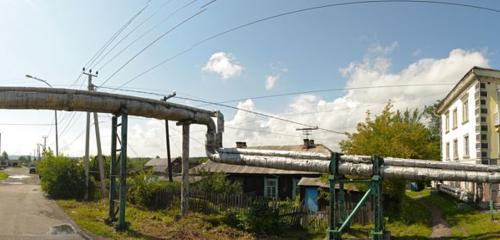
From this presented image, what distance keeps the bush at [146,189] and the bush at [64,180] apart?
798 centimetres

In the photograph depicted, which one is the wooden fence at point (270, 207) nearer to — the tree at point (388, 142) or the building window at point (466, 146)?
the tree at point (388, 142)

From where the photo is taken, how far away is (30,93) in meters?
17.6

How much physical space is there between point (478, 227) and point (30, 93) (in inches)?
766

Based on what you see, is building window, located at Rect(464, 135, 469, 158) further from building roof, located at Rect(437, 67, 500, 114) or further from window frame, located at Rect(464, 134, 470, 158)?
building roof, located at Rect(437, 67, 500, 114)

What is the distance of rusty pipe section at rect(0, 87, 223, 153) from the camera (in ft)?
57.2

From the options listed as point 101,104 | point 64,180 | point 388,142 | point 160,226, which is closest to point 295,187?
point 388,142

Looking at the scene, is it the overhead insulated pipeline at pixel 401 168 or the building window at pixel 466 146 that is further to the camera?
the building window at pixel 466 146

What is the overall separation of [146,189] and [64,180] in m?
11.4

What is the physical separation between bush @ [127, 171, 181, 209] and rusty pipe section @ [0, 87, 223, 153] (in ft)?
16.9

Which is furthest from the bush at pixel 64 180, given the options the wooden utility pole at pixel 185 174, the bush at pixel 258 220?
the bush at pixel 258 220

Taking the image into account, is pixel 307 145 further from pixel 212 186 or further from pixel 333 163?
pixel 333 163

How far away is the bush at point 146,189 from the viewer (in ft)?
83.4

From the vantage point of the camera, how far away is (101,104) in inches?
749

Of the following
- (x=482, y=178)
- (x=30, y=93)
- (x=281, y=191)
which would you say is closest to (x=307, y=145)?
(x=281, y=191)
